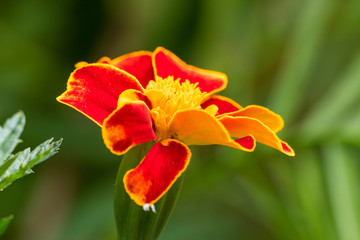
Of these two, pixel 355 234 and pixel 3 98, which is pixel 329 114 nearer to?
pixel 355 234

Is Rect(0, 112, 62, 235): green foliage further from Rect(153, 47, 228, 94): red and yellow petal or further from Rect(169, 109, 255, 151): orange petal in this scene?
Rect(153, 47, 228, 94): red and yellow petal

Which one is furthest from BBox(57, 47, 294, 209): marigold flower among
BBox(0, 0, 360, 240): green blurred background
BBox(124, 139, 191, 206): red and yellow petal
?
BBox(0, 0, 360, 240): green blurred background

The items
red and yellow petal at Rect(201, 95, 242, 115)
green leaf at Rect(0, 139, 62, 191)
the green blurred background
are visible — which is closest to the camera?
green leaf at Rect(0, 139, 62, 191)

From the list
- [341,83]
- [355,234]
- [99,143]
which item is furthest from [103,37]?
[355,234]

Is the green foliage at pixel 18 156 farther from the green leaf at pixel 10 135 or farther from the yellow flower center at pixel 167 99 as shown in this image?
the yellow flower center at pixel 167 99

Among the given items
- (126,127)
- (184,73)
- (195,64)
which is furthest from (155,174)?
(195,64)

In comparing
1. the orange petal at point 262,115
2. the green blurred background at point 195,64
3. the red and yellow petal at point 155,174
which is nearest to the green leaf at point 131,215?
the red and yellow petal at point 155,174

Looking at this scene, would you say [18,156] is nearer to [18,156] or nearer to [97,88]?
[18,156]
